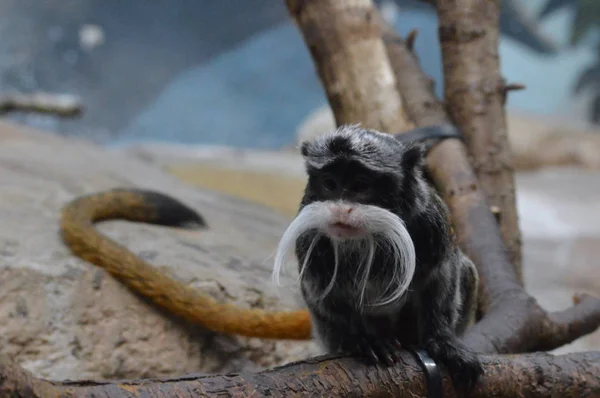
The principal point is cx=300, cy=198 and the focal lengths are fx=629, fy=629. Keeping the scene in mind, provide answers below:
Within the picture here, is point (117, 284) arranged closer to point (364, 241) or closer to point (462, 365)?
point (364, 241)

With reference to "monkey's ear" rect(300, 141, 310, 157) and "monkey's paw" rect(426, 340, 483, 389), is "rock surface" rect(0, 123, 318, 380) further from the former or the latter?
"monkey's paw" rect(426, 340, 483, 389)

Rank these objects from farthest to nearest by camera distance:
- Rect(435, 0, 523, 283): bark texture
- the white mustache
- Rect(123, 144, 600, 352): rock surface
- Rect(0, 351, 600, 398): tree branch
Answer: Rect(123, 144, 600, 352): rock surface < Rect(435, 0, 523, 283): bark texture < the white mustache < Rect(0, 351, 600, 398): tree branch

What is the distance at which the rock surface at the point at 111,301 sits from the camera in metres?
2.11

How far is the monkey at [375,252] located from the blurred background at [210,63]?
273 inches

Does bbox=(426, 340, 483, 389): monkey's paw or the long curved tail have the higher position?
the long curved tail

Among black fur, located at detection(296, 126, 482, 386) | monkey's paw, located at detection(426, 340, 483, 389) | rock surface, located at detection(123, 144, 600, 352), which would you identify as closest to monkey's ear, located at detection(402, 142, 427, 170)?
black fur, located at detection(296, 126, 482, 386)

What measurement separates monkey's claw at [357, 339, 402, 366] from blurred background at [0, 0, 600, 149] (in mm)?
7161

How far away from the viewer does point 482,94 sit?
2.85 m

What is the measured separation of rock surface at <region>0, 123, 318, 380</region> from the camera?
211 cm

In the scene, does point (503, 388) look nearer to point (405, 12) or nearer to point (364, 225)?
point (364, 225)

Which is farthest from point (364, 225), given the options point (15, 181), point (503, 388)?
point (15, 181)

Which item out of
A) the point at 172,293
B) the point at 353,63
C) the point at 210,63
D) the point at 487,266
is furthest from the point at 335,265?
the point at 210,63

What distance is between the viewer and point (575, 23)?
29.9ft

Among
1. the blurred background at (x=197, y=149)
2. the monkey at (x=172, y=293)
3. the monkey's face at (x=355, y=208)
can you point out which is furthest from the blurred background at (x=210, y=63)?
the monkey's face at (x=355, y=208)
